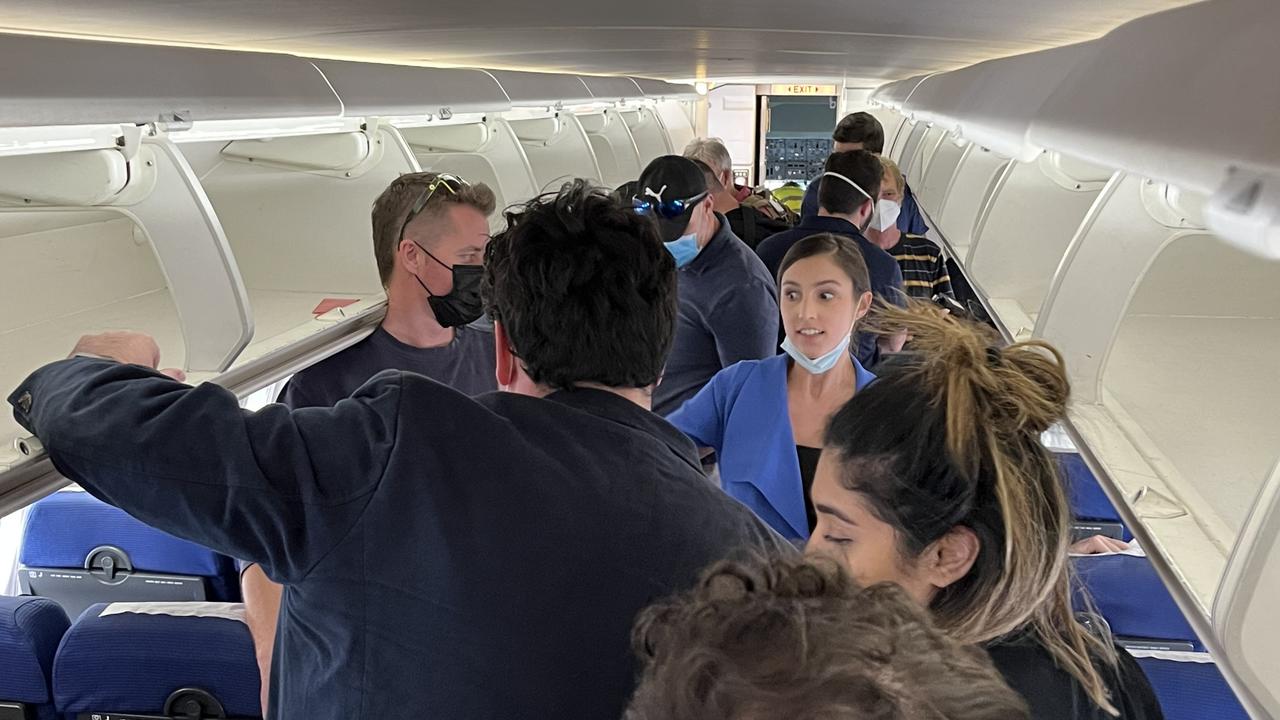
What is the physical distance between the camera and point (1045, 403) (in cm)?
149

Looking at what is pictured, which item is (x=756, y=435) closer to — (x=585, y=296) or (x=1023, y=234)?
(x=585, y=296)

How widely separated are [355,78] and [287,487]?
147 cm

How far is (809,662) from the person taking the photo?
65 cm

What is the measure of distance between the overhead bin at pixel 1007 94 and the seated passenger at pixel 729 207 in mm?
1178

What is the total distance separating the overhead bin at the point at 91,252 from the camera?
1.90m

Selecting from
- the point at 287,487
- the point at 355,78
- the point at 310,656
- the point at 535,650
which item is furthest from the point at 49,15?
the point at 535,650

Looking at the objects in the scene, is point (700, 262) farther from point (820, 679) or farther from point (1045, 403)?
point (820, 679)

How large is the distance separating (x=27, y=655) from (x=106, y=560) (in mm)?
609

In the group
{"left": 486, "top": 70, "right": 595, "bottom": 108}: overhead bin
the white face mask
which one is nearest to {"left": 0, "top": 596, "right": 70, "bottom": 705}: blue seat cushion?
{"left": 486, "top": 70, "right": 595, "bottom": 108}: overhead bin

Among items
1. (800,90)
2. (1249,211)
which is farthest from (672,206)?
(800,90)

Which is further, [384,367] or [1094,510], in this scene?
[1094,510]

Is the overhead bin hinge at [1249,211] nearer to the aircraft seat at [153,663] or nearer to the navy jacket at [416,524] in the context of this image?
the navy jacket at [416,524]

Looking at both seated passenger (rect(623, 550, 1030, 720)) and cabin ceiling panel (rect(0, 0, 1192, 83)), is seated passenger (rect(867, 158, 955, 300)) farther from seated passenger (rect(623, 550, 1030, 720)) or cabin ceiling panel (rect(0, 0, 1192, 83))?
seated passenger (rect(623, 550, 1030, 720))

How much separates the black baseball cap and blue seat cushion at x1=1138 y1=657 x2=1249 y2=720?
1755 millimetres
